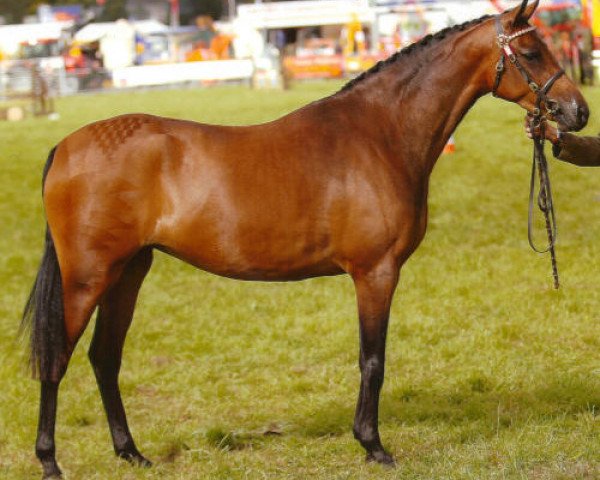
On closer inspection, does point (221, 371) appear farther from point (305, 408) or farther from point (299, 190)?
point (299, 190)

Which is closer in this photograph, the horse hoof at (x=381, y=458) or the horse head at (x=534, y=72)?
the horse head at (x=534, y=72)

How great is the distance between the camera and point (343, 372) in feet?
23.7

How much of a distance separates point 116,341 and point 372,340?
4.70 ft

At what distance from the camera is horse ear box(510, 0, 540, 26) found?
507 cm

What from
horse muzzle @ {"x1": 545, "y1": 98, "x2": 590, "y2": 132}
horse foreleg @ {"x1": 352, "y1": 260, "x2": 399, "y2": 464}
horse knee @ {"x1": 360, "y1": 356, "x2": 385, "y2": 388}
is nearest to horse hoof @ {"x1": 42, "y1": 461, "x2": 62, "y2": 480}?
horse foreleg @ {"x1": 352, "y1": 260, "x2": 399, "y2": 464}

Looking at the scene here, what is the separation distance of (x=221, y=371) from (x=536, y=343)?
229cm

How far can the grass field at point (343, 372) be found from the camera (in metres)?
5.56

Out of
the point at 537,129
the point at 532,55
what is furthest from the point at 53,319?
Answer: the point at 532,55

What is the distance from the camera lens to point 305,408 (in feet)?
21.4

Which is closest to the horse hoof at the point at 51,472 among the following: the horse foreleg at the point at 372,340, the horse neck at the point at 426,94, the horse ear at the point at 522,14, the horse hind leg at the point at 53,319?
the horse hind leg at the point at 53,319

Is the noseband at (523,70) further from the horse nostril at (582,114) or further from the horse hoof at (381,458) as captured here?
the horse hoof at (381,458)

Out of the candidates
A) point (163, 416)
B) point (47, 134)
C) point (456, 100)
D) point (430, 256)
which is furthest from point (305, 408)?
point (47, 134)

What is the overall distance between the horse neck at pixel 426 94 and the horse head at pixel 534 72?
0.12 m

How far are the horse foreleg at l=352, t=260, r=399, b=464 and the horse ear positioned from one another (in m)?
1.35
